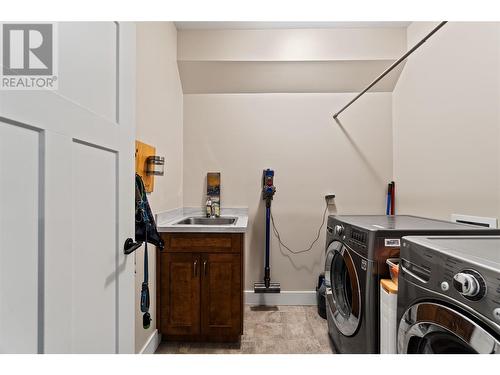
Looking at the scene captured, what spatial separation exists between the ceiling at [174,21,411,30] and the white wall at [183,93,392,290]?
0.64 metres

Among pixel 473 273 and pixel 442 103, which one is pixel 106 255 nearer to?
pixel 473 273

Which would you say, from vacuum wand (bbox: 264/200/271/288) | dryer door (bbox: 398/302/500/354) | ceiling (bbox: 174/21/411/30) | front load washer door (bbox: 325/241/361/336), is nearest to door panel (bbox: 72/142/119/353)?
dryer door (bbox: 398/302/500/354)

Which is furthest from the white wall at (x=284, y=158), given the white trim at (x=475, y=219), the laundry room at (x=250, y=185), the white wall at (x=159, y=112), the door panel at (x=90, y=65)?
the door panel at (x=90, y=65)

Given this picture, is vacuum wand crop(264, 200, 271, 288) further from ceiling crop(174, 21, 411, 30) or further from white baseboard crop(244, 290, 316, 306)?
ceiling crop(174, 21, 411, 30)

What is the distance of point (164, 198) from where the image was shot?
228 cm

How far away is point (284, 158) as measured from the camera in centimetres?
286

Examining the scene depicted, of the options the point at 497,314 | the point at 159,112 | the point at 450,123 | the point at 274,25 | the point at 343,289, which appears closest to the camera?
the point at 497,314

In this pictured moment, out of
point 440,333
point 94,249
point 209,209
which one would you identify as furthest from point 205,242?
point 440,333

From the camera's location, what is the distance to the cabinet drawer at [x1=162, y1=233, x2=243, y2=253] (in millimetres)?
1999

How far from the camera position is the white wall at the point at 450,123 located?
1627 mm

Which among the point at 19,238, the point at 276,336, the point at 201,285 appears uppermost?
the point at 19,238

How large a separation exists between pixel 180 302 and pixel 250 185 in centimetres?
135

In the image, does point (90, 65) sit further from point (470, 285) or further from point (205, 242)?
point (205, 242)

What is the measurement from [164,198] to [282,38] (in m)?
1.95
